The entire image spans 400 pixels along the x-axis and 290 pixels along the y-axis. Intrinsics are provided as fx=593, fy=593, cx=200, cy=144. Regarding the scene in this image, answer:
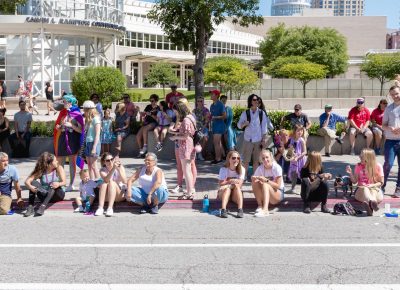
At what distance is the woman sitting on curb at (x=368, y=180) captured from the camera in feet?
31.6

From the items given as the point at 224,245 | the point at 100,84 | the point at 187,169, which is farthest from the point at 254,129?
the point at 100,84

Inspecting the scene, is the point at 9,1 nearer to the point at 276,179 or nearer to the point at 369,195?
the point at 276,179

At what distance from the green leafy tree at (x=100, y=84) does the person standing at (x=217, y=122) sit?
17772 millimetres

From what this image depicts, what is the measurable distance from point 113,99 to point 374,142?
18.9 metres

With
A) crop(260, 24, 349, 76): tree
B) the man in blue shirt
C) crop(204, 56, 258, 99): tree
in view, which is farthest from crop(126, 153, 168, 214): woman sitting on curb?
crop(260, 24, 349, 76): tree

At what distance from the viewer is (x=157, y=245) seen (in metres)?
7.72

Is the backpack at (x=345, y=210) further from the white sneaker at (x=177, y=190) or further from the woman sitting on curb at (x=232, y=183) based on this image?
the white sneaker at (x=177, y=190)

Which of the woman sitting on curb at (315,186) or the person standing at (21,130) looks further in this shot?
the person standing at (21,130)

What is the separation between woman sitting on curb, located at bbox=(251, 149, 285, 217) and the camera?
9.61 meters

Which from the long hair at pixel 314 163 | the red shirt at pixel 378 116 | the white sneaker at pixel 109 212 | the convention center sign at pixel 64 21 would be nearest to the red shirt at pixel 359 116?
the red shirt at pixel 378 116

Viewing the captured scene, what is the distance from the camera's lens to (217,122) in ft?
48.3
